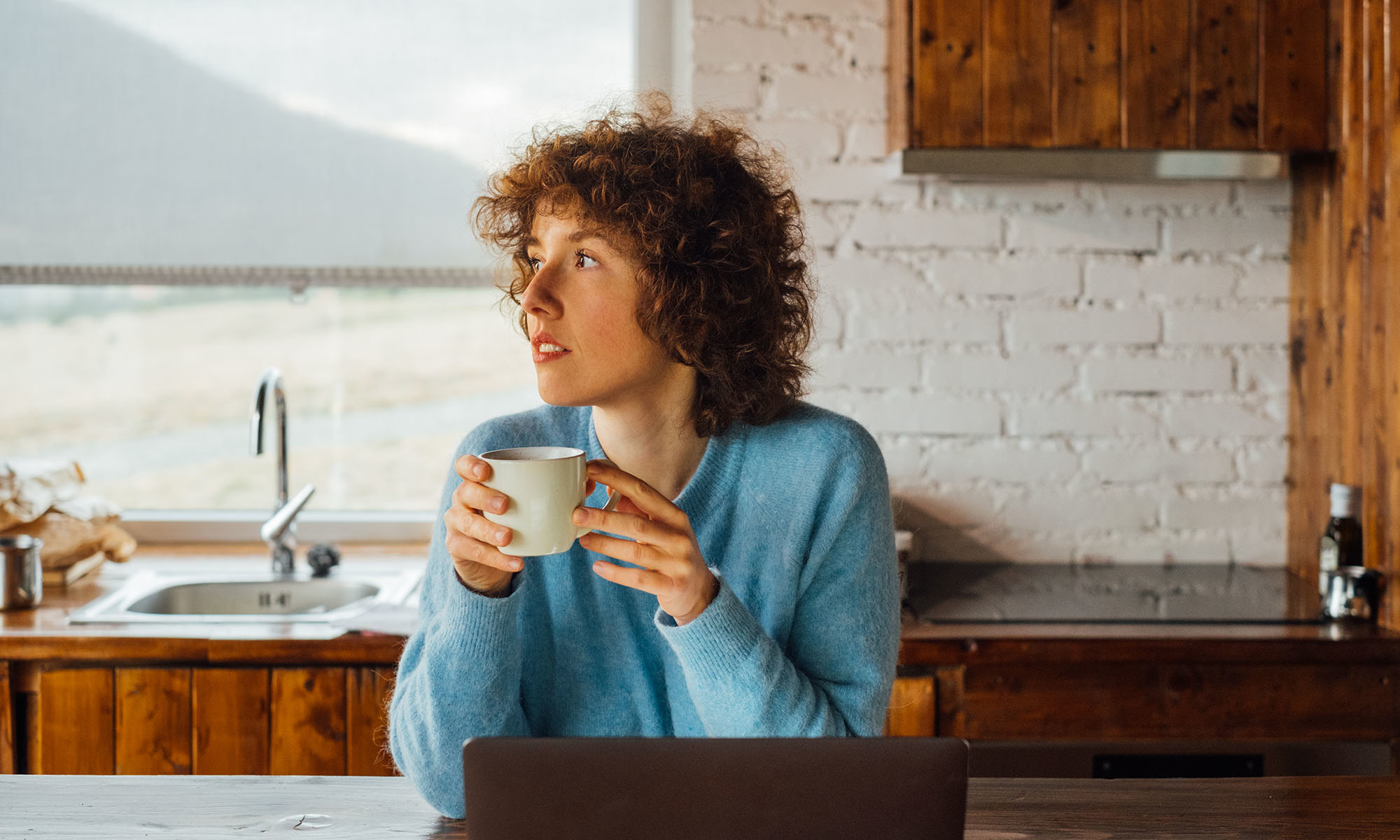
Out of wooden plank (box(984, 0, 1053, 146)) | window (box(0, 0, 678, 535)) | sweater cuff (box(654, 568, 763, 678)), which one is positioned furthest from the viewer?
window (box(0, 0, 678, 535))

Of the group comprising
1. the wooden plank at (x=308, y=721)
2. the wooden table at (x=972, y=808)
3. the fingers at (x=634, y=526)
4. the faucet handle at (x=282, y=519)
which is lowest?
the wooden plank at (x=308, y=721)

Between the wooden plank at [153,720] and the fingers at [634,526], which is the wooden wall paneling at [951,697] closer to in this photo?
the fingers at [634,526]

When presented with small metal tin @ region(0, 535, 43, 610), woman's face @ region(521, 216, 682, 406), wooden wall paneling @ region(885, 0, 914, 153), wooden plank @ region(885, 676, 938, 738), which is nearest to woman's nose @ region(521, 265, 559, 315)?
woman's face @ region(521, 216, 682, 406)

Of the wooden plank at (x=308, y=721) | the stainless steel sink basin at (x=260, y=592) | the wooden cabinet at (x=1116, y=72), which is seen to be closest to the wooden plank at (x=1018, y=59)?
the wooden cabinet at (x=1116, y=72)

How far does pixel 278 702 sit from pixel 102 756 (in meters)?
0.30

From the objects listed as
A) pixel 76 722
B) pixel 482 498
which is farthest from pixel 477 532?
pixel 76 722

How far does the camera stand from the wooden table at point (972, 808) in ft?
3.15

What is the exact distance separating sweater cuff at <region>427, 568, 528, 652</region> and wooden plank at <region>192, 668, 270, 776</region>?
0.84 m

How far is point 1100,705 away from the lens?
6.05 feet

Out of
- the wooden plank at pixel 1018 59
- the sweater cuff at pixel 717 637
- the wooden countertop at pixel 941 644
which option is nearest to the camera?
the sweater cuff at pixel 717 637

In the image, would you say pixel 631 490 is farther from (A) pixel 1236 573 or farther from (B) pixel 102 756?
(A) pixel 1236 573

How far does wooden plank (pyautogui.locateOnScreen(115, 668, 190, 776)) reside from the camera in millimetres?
1808

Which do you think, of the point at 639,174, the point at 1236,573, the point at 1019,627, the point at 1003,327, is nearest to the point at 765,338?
the point at 639,174

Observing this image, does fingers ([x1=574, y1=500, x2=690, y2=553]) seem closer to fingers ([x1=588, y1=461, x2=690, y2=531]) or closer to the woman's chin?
fingers ([x1=588, y1=461, x2=690, y2=531])
